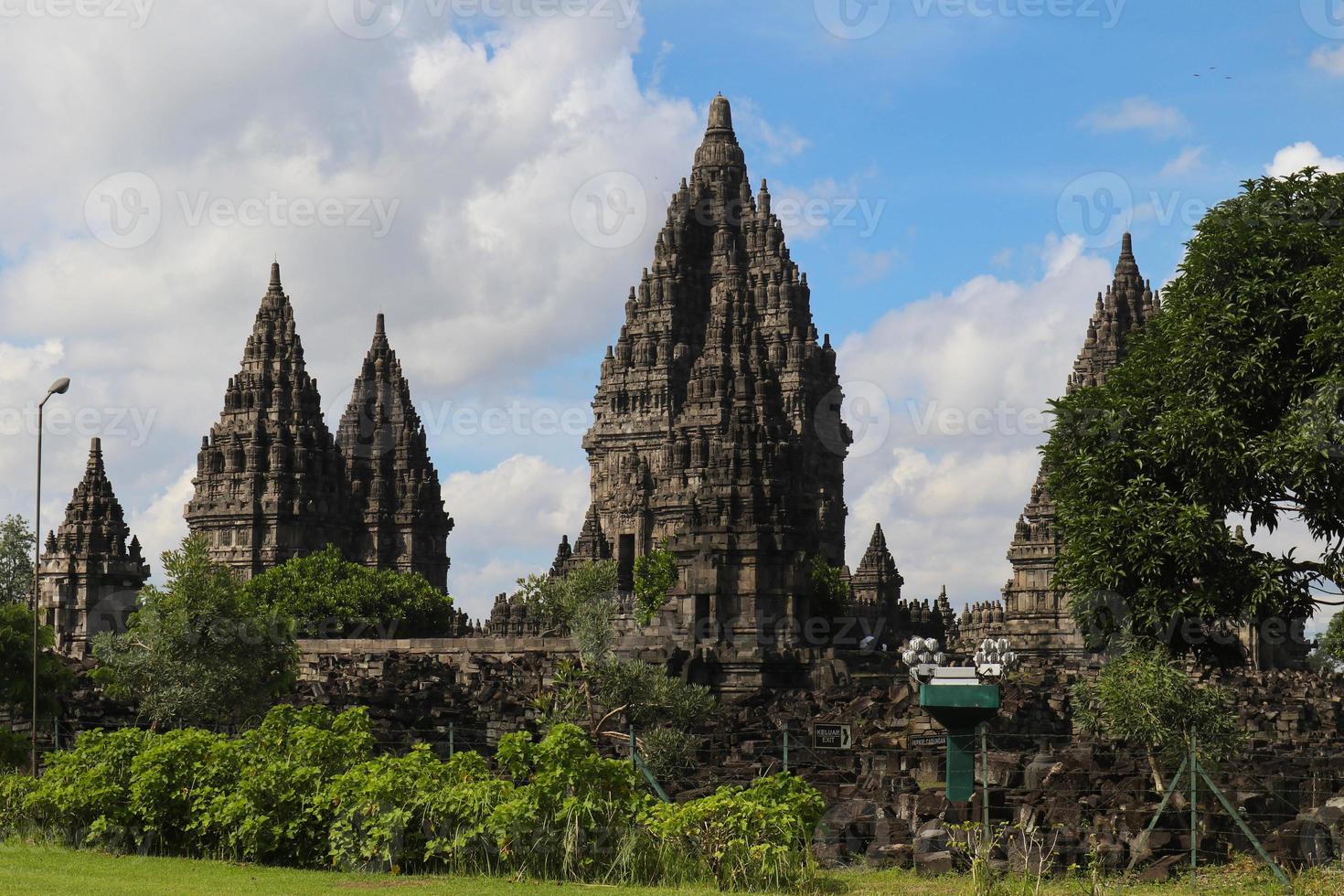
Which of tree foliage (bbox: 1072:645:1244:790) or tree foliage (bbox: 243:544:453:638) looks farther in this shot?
tree foliage (bbox: 243:544:453:638)

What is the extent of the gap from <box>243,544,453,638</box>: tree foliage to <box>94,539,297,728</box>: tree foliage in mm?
39835

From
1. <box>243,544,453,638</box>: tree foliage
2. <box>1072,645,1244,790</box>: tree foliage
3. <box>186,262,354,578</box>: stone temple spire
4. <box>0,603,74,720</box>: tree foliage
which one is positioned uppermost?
<box>186,262,354,578</box>: stone temple spire

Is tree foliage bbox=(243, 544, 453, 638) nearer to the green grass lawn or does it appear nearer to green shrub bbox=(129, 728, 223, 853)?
green shrub bbox=(129, 728, 223, 853)

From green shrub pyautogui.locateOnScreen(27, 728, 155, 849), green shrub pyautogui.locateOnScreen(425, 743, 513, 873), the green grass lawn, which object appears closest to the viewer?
the green grass lawn

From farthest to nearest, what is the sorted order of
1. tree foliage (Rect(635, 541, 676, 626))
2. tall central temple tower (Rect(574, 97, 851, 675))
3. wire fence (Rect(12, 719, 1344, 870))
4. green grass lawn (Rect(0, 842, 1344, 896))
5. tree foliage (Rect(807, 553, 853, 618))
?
tall central temple tower (Rect(574, 97, 851, 675)) < tree foliage (Rect(635, 541, 676, 626)) < tree foliage (Rect(807, 553, 853, 618)) < wire fence (Rect(12, 719, 1344, 870)) < green grass lawn (Rect(0, 842, 1344, 896))

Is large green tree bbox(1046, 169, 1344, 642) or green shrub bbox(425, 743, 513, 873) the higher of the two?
large green tree bbox(1046, 169, 1344, 642)

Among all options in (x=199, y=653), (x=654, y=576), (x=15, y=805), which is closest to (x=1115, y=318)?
(x=654, y=576)

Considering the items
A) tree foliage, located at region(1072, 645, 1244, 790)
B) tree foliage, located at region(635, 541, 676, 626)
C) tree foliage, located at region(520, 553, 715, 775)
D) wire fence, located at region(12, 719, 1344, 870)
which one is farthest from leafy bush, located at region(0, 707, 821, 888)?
tree foliage, located at region(635, 541, 676, 626)

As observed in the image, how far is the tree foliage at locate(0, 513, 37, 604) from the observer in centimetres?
8012

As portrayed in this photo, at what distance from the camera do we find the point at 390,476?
97.1 meters

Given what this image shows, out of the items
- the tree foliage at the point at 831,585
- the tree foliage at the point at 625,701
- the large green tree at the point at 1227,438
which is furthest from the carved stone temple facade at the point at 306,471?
the large green tree at the point at 1227,438

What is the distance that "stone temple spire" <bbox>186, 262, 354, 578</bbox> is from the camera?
8712 cm

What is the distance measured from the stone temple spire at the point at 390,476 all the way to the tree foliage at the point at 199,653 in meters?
63.2

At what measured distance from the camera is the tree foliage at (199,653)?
2984cm
